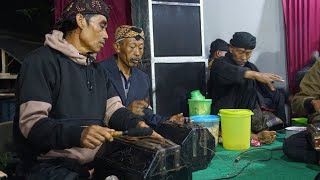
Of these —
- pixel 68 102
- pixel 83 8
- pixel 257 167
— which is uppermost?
pixel 83 8

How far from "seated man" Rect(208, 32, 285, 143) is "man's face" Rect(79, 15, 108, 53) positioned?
1.97 metres

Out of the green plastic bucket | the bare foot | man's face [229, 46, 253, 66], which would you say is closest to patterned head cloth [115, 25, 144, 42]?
the green plastic bucket

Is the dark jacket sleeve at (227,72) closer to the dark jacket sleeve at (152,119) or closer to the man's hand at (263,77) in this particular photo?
the man's hand at (263,77)

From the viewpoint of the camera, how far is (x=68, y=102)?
1939 millimetres

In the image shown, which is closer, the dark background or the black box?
the black box

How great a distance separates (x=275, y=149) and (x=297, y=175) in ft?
2.39

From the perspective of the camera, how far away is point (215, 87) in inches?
162

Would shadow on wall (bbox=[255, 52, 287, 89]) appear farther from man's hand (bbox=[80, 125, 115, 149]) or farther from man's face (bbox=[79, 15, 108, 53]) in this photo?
man's hand (bbox=[80, 125, 115, 149])

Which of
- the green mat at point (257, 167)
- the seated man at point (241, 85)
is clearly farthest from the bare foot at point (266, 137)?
the green mat at point (257, 167)

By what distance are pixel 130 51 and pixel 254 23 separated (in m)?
2.51

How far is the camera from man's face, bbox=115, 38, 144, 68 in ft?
10.8

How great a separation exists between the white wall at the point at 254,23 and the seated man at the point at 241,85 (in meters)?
1.04

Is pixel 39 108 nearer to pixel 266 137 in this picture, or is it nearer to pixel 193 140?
pixel 193 140

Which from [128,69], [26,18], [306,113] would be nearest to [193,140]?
[128,69]
